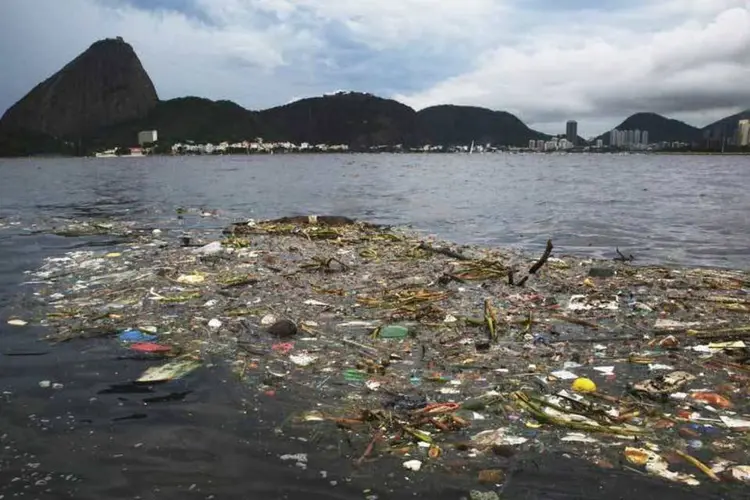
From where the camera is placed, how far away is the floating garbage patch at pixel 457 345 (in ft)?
13.3

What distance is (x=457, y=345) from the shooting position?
6.16 metres

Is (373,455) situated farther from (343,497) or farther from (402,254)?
(402,254)

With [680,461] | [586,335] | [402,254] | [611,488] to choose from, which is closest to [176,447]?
[611,488]

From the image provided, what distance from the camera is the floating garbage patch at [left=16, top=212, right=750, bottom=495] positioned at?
405 cm

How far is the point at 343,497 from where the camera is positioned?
134 inches

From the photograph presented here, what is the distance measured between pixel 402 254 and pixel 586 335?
570 centimetres

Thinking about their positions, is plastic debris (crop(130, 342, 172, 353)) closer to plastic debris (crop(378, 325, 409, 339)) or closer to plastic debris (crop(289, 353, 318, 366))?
plastic debris (crop(289, 353, 318, 366))

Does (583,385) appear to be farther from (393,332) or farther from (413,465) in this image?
(393,332)

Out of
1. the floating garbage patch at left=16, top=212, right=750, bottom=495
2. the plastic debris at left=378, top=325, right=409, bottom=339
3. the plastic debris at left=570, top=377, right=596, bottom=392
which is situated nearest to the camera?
the floating garbage patch at left=16, top=212, right=750, bottom=495

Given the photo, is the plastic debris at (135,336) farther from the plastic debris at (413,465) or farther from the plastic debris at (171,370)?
the plastic debris at (413,465)

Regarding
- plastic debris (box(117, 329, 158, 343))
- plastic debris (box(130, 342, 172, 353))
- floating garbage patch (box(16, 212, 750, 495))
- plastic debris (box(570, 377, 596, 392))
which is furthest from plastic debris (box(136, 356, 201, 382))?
plastic debris (box(570, 377, 596, 392))

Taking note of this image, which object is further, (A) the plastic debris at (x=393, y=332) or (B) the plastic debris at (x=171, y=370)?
(A) the plastic debris at (x=393, y=332)

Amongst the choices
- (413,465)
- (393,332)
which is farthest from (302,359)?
(413,465)

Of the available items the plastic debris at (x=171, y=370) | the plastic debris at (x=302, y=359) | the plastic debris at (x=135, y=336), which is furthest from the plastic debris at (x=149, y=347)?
the plastic debris at (x=302, y=359)
